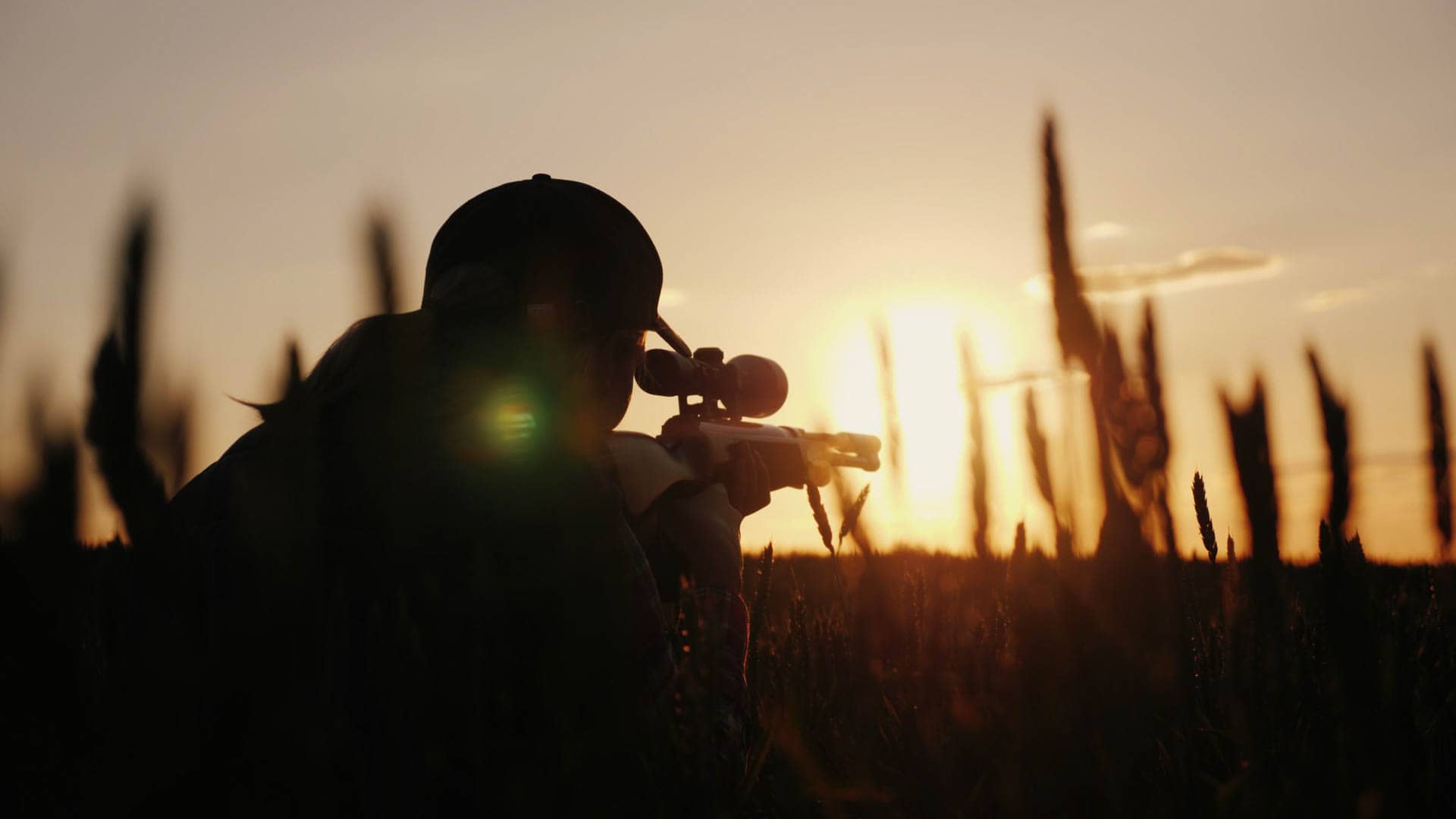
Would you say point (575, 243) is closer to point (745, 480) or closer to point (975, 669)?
point (745, 480)

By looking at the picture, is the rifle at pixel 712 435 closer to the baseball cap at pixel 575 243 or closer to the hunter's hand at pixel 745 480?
the hunter's hand at pixel 745 480

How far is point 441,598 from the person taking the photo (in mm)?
787

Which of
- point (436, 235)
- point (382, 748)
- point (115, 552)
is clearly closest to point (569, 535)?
point (382, 748)

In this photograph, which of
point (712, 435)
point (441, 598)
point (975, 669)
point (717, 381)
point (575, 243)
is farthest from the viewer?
point (717, 381)

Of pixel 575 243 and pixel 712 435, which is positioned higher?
pixel 575 243

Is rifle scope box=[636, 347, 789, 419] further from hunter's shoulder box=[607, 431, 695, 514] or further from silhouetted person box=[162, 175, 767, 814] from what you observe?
silhouetted person box=[162, 175, 767, 814]

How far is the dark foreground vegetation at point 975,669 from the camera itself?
1.84ft

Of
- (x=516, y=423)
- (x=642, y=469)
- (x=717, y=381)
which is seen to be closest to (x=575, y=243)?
(x=642, y=469)

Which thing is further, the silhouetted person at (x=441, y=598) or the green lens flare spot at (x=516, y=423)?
the green lens flare spot at (x=516, y=423)

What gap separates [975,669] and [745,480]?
4.19 feet

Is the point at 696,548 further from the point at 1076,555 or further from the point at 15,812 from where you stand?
the point at 15,812

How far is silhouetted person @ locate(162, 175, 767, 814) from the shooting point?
23.9 inches

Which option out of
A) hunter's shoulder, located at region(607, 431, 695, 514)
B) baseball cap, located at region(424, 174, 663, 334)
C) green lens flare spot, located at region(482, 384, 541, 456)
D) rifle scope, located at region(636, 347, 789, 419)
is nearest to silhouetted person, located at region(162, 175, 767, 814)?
green lens flare spot, located at region(482, 384, 541, 456)

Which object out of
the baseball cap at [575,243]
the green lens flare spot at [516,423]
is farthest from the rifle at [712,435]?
the green lens flare spot at [516,423]
